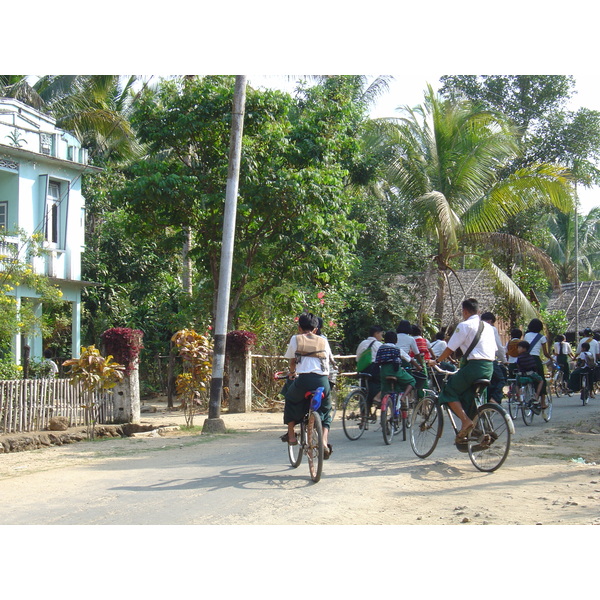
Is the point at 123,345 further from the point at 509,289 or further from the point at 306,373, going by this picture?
the point at 509,289

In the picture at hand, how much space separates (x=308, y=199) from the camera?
17.0 meters

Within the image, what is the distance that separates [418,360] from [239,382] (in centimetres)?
683

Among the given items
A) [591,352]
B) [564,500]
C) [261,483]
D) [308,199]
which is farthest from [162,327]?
[564,500]

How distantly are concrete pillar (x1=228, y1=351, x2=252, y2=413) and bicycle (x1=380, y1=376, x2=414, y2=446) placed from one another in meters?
7.52

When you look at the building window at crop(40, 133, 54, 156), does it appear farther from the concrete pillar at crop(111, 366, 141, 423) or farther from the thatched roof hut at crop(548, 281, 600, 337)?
the thatched roof hut at crop(548, 281, 600, 337)

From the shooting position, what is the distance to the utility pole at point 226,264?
13.8 m

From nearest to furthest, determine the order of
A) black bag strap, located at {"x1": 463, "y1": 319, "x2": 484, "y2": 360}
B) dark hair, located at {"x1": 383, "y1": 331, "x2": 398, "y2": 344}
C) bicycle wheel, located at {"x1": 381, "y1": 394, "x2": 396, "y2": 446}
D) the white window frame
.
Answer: black bag strap, located at {"x1": 463, "y1": 319, "x2": 484, "y2": 360} < bicycle wheel, located at {"x1": 381, "y1": 394, "x2": 396, "y2": 446} < dark hair, located at {"x1": 383, "y1": 331, "x2": 398, "y2": 344} < the white window frame

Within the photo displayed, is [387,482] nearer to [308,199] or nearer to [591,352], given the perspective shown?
[308,199]

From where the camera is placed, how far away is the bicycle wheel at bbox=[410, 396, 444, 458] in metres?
9.47

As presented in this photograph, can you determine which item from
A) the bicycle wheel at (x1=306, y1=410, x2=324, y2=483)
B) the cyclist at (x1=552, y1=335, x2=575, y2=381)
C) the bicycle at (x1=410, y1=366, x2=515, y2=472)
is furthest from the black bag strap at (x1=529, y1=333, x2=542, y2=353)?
the cyclist at (x1=552, y1=335, x2=575, y2=381)

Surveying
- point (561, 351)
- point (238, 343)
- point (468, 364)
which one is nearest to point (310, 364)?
point (468, 364)

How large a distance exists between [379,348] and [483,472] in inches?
119

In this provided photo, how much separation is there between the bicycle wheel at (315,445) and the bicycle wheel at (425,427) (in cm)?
193

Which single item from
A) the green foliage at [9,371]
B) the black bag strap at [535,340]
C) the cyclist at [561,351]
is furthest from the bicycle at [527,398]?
the green foliage at [9,371]
